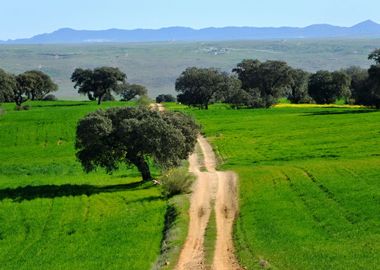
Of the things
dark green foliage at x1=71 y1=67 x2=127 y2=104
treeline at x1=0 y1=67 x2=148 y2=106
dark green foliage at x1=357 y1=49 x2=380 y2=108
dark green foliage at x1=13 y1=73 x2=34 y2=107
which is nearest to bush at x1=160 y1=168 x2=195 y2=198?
dark green foliage at x1=357 y1=49 x2=380 y2=108

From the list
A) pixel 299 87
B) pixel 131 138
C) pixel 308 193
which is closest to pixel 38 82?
pixel 299 87

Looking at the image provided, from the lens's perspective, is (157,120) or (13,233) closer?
(13,233)

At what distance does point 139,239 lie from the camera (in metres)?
36.3

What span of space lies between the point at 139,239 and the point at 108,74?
→ 10571 cm

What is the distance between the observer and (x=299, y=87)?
494 feet

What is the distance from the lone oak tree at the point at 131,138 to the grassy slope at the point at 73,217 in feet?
8.03

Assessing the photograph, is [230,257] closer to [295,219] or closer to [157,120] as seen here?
[295,219]

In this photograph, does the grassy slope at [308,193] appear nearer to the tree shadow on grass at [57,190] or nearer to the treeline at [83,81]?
the tree shadow on grass at [57,190]

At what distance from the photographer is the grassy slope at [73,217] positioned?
111 ft

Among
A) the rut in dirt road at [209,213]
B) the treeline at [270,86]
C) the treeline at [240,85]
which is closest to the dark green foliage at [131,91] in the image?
the treeline at [240,85]

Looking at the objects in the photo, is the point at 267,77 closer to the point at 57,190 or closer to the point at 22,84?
the point at 22,84

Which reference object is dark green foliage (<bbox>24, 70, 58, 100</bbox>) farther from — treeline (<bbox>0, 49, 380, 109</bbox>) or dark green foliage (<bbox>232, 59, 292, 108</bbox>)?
dark green foliage (<bbox>232, 59, 292, 108</bbox>)

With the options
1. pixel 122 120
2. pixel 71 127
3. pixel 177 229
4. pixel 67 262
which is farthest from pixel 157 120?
pixel 71 127

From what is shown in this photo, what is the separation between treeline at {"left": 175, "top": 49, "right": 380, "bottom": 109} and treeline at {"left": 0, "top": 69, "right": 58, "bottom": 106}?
110 feet
